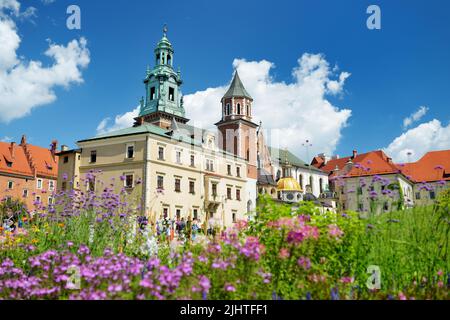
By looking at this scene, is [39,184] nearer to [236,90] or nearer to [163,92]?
[163,92]

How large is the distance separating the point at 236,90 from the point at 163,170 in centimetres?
3323

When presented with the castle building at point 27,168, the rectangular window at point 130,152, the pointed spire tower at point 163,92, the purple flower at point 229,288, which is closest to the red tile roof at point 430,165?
the pointed spire tower at point 163,92

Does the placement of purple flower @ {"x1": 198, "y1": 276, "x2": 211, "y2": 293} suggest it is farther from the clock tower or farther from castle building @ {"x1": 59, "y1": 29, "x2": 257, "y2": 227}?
the clock tower

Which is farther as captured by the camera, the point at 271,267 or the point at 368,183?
the point at 368,183

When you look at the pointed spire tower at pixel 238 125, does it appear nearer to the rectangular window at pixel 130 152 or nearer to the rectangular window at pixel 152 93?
the rectangular window at pixel 152 93

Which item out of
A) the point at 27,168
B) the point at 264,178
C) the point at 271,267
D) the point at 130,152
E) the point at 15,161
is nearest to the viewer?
the point at 271,267

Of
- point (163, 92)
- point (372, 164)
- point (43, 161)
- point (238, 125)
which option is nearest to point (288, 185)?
point (238, 125)

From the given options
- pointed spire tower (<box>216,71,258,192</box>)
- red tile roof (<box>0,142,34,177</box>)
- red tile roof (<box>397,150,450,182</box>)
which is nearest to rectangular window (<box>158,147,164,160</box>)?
pointed spire tower (<box>216,71,258,192</box>)

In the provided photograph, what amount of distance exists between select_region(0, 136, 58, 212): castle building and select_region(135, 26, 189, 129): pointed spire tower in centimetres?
1775

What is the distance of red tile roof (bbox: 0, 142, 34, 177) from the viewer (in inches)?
2196

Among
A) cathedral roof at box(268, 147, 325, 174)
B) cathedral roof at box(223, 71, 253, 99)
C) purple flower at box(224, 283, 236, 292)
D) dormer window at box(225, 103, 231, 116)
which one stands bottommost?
purple flower at box(224, 283, 236, 292)

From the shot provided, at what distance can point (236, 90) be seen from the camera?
67812 millimetres

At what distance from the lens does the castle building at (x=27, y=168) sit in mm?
55219

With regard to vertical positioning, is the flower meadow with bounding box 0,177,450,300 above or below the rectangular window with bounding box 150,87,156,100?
below
